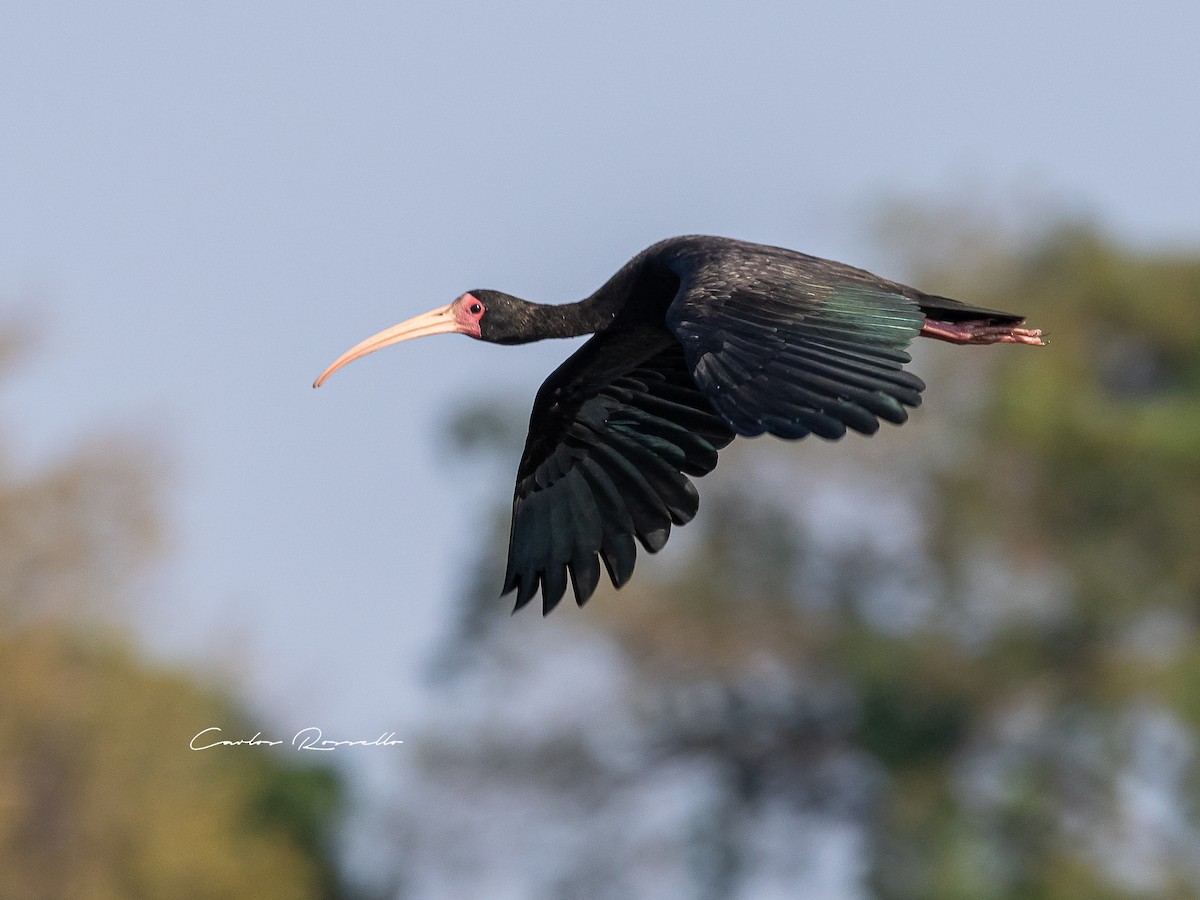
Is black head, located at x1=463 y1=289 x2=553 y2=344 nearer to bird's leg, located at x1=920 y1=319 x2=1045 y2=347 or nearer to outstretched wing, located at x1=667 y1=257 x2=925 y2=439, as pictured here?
outstretched wing, located at x1=667 y1=257 x2=925 y2=439

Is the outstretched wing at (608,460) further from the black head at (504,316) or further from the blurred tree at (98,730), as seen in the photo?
the blurred tree at (98,730)

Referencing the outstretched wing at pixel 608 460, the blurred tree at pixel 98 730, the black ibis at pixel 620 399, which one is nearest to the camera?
the black ibis at pixel 620 399

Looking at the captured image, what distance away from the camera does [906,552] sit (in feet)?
143

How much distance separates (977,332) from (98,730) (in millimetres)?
26098

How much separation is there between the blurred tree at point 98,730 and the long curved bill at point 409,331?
785 inches

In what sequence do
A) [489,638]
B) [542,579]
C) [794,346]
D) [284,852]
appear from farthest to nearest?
[489,638], [284,852], [542,579], [794,346]

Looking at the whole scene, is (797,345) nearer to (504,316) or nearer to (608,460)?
(608,460)

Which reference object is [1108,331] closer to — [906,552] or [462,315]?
[906,552]

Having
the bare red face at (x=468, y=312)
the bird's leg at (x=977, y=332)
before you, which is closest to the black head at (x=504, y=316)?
the bare red face at (x=468, y=312)

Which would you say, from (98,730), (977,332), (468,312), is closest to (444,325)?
(468,312)

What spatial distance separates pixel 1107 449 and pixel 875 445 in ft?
15.3

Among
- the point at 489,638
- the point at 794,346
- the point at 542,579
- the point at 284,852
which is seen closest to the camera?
the point at 794,346

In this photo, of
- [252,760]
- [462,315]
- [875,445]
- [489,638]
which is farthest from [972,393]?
[462,315]

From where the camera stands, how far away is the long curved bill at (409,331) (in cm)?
1344
